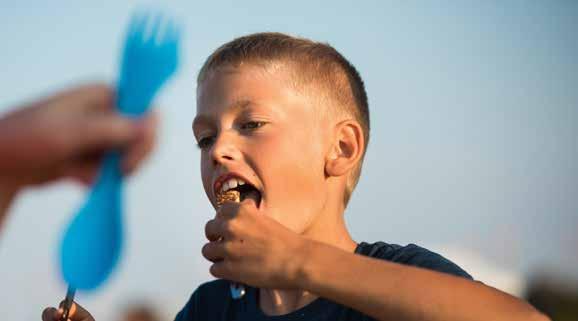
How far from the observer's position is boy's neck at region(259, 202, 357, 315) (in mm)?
2213

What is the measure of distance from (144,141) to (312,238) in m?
1.61

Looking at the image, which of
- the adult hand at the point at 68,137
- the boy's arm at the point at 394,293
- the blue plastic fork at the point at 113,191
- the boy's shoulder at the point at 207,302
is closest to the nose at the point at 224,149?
the boy's arm at the point at 394,293

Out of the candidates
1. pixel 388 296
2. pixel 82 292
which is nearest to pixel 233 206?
pixel 388 296

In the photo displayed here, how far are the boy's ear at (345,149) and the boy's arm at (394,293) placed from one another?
26.4 inches

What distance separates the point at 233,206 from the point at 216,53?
0.83 metres

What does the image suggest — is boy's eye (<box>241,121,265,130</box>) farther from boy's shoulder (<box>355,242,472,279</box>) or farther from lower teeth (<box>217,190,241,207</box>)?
boy's shoulder (<box>355,242,472,279</box>)

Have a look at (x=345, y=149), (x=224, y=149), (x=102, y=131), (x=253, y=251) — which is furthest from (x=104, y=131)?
(x=345, y=149)

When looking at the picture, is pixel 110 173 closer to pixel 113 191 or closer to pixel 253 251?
pixel 113 191

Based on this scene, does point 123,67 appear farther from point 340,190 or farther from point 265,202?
point 340,190

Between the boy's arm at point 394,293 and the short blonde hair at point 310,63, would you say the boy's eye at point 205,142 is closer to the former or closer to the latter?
the short blonde hair at point 310,63

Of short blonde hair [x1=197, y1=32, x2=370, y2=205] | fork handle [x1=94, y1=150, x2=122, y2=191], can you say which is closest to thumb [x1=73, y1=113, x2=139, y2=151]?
fork handle [x1=94, y1=150, x2=122, y2=191]

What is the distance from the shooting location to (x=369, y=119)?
2.60m

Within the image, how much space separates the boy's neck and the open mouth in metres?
0.21

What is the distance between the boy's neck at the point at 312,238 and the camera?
2.21 meters
